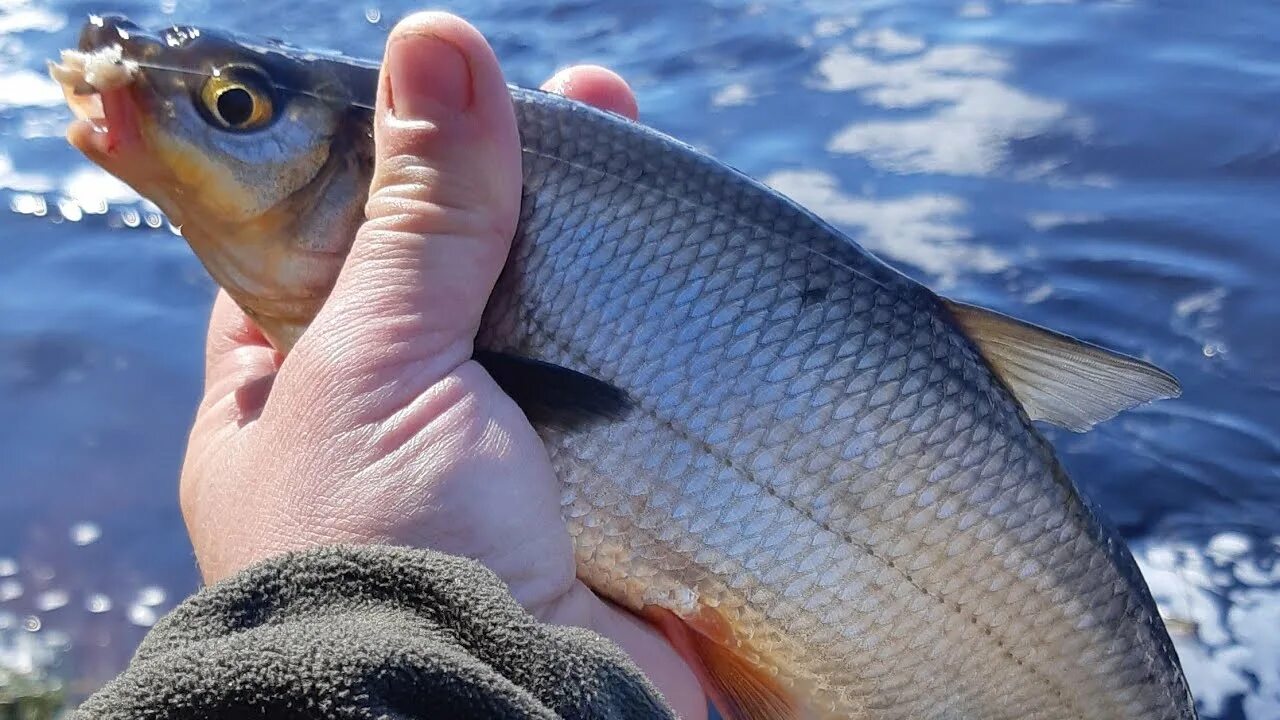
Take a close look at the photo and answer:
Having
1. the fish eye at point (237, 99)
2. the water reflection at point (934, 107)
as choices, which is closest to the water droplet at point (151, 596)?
the fish eye at point (237, 99)

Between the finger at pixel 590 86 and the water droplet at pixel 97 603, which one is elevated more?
the finger at pixel 590 86

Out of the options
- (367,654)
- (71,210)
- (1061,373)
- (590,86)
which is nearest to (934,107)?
(590,86)

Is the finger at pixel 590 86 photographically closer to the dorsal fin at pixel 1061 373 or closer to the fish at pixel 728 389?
the fish at pixel 728 389

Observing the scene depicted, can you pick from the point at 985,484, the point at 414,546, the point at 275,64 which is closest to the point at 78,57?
the point at 275,64

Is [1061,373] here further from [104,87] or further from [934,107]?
[934,107]

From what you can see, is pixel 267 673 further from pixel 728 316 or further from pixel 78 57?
pixel 78 57

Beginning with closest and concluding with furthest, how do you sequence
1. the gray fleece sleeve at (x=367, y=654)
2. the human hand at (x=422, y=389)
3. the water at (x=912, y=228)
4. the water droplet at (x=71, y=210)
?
1. the gray fleece sleeve at (x=367, y=654)
2. the human hand at (x=422, y=389)
3. the water at (x=912, y=228)
4. the water droplet at (x=71, y=210)

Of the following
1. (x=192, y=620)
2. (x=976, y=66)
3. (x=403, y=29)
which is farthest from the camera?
(x=976, y=66)
